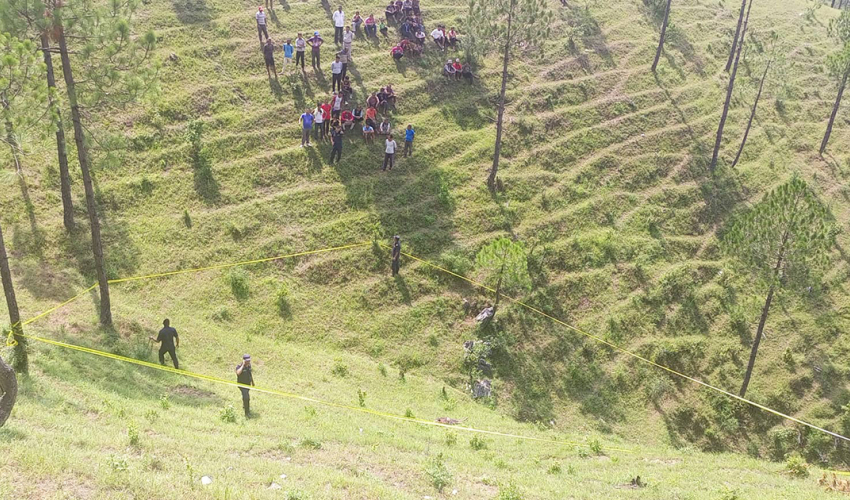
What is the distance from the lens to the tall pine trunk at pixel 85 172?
16.2 m

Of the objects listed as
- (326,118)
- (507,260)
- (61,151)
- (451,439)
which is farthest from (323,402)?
(326,118)

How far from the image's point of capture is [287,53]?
30.7m

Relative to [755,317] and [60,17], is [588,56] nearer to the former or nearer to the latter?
[755,317]

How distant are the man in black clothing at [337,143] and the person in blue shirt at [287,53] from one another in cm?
620

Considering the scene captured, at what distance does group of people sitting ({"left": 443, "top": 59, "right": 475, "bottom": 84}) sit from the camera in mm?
34188

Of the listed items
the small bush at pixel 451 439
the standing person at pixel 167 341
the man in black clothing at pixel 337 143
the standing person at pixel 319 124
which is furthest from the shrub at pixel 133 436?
the standing person at pixel 319 124

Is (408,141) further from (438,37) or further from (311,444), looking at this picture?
(311,444)

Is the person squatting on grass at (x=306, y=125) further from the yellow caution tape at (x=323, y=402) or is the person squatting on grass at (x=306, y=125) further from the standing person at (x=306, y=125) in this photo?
the yellow caution tape at (x=323, y=402)

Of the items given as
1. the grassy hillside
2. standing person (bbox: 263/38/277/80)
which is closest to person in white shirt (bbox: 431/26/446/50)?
the grassy hillside

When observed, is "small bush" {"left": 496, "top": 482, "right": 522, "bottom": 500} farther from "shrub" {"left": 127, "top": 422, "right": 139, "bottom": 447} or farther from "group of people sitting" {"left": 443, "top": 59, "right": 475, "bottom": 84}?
"group of people sitting" {"left": 443, "top": 59, "right": 475, "bottom": 84}

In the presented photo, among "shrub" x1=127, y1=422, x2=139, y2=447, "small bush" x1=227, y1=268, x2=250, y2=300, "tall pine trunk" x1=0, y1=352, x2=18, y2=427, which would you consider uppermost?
"tall pine trunk" x1=0, y1=352, x2=18, y2=427

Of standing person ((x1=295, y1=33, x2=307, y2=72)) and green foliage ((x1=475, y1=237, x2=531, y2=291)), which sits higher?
standing person ((x1=295, y1=33, x2=307, y2=72))

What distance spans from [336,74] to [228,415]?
63.7 feet

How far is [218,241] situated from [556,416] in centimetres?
1494
